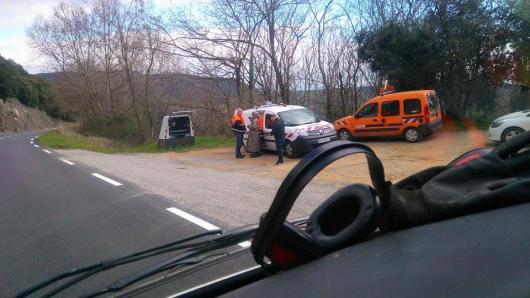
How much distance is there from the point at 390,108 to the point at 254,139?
17.3 ft

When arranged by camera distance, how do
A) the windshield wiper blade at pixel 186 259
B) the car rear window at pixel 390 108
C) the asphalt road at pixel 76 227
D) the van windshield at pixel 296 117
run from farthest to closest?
the car rear window at pixel 390 108, the van windshield at pixel 296 117, the asphalt road at pixel 76 227, the windshield wiper blade at pixel 186 259

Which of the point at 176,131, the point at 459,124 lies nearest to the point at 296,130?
the point at 459,124

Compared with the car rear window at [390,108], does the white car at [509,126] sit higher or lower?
lower

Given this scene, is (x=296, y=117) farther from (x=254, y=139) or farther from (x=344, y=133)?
(x=344, y=133)

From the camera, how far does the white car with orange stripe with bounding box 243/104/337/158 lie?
15.1 meters

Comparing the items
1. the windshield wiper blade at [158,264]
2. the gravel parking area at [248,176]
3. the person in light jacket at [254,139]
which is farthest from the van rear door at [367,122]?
the windshield wiper blade at [158,264]

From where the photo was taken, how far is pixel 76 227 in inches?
249

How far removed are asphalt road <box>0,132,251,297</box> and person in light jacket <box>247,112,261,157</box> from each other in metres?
6.62

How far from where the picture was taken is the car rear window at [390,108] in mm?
16984

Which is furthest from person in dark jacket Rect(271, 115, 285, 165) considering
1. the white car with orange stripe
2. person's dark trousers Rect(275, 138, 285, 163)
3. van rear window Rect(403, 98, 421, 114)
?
van rear window Rect(403, 98, 421, 114)

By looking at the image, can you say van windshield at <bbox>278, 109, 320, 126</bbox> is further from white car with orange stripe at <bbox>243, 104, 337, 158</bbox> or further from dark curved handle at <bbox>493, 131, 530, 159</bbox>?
dark curved handle at <bbox>493, 131, 530, 159</bbox>

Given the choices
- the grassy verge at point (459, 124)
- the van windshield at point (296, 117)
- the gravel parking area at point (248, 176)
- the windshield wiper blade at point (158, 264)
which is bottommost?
the gravel parking area at point (248, 176)

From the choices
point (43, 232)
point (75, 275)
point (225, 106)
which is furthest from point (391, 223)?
point (225, 106)

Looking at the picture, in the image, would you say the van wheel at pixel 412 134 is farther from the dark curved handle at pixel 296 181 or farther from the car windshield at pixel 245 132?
the dark curved handle at pixel 296 181
